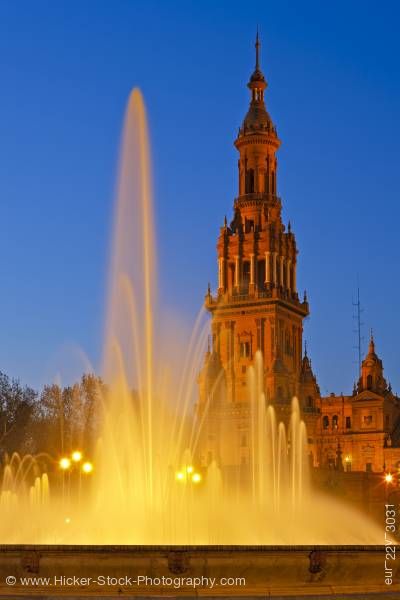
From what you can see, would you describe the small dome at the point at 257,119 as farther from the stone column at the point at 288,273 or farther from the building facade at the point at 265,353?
the stone column at the point at 288,273

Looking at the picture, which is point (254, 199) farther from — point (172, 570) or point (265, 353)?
point (172, 570)

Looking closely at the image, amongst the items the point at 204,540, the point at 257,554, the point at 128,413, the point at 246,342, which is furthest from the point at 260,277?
the point at 257,554

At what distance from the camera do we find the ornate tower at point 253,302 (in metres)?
99.6

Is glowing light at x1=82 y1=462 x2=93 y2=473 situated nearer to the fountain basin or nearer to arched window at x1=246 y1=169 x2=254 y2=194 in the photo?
the fountain basin

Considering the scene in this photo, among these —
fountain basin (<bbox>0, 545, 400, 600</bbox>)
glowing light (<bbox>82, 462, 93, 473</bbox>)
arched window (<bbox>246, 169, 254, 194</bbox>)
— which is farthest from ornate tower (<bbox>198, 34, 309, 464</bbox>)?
fountain basin (<bbox>0, 545, 400, 600</bbox>)

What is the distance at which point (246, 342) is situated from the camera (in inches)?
4043

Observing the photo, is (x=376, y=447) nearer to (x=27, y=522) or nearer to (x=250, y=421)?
(x=250, y=421)

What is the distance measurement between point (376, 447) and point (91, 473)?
71.4 meters

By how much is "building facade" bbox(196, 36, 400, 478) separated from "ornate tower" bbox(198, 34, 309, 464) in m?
0.10

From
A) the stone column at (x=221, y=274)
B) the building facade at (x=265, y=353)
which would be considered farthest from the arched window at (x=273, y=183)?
the stone column at (x=221, y=274)

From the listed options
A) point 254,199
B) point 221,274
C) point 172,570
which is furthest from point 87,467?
point 254,199

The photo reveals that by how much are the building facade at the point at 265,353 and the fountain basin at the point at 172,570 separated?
71.1 metres

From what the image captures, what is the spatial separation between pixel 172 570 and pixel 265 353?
255ft

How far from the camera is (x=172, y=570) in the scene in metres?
24.2
